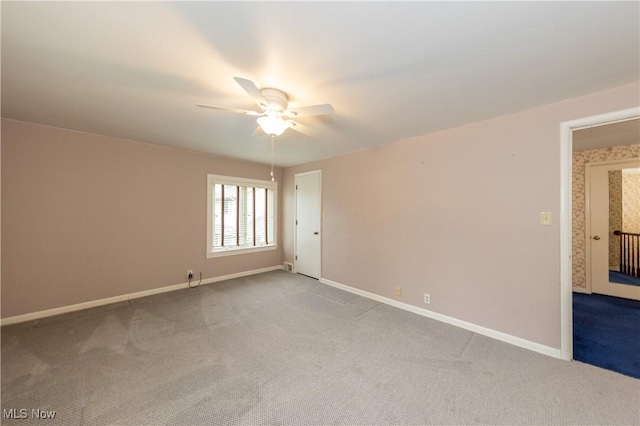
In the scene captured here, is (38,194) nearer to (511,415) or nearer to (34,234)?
(34,234)

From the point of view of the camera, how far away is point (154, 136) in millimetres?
3326

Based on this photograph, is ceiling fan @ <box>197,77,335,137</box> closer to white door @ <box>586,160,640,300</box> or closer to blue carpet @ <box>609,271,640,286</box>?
white door @ <box>586,160,640,300</box>

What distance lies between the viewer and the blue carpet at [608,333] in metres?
2.12

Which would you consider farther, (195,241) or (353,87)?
(195,241)

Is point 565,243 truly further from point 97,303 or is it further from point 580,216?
point 97,303

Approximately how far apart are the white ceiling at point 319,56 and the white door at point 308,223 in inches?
85.5

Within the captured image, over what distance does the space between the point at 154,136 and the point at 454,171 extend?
3966mm

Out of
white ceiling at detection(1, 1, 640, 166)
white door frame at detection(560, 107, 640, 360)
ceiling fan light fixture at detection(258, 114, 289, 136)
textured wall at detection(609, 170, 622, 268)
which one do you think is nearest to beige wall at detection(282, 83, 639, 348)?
white door frame at detection(560, 107, 640, 360)

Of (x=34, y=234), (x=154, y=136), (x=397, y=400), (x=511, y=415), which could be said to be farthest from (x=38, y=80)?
(x=511, y=415)

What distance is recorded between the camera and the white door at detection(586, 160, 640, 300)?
12.5 feet

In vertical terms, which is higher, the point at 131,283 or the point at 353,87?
the point at 353,87

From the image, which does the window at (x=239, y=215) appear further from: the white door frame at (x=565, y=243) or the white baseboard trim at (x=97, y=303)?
the white door frame at (x=565, y=243)

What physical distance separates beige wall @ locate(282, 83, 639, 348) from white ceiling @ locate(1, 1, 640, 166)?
0.32 metres

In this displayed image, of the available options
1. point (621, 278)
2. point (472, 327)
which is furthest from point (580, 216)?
point (472, 327)
